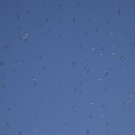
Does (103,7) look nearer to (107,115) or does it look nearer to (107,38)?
(107,38)

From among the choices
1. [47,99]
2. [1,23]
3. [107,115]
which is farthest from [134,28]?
[1,23]

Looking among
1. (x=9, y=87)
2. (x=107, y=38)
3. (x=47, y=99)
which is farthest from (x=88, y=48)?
(x=9, y=87)

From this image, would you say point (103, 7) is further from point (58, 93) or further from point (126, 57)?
point (58, 93)

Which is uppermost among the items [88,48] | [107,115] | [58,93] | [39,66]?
[88,48]

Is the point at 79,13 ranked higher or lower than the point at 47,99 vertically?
higher

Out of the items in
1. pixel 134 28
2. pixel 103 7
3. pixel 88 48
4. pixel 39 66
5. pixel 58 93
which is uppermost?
pixel 103 7

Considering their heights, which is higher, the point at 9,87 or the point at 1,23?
the point at 1,23
